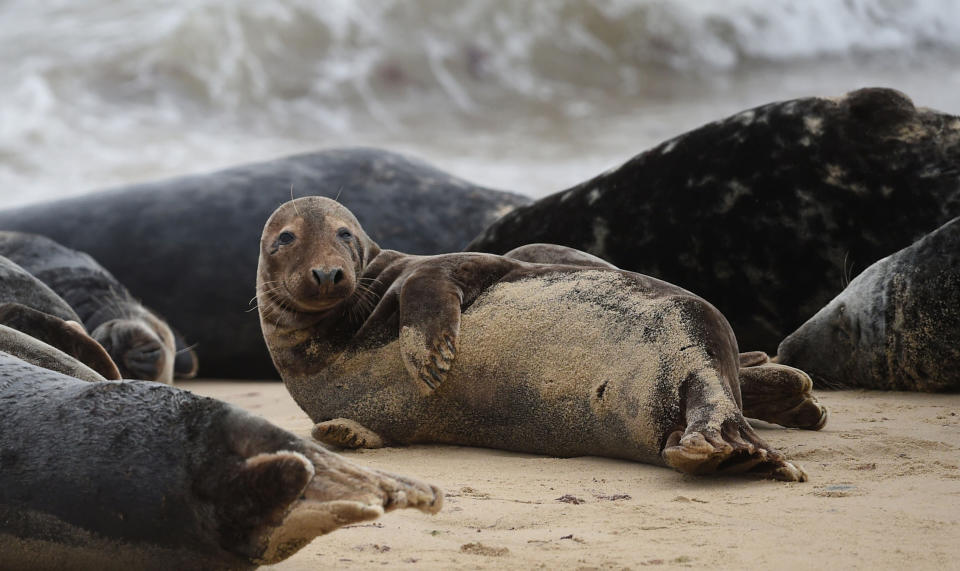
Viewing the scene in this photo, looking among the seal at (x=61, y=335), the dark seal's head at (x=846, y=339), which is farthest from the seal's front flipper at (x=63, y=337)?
the dark seal's head at (x=846, y=339)

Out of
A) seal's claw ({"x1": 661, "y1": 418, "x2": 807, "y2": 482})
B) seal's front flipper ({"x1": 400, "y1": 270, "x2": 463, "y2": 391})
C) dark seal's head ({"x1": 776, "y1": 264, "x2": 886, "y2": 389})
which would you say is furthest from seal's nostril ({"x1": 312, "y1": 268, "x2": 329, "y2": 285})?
dark seal's head ({"x1": 776, "y1": 264, "x2": 886, "y2": 389})

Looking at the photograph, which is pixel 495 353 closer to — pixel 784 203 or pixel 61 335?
pixel 61 335

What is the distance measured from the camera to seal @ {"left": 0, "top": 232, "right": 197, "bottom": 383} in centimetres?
588

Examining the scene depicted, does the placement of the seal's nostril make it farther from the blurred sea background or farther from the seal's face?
the blurred sea background

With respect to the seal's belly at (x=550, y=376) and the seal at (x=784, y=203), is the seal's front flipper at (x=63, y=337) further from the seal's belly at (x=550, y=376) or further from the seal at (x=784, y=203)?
the seal at (x=784, y=203)

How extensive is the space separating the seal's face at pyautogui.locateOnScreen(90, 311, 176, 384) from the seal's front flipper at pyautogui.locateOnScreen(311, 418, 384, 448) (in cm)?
213

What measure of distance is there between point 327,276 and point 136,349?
2408 mm

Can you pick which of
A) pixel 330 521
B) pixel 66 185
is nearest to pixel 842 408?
pixel 330 521

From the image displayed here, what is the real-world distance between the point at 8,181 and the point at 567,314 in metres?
12.9

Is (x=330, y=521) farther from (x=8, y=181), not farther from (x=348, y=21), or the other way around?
(x=348, y=21)

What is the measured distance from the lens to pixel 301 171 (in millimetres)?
7770

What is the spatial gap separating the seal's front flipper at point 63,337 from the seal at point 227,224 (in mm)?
2986

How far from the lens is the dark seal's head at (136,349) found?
227 inches

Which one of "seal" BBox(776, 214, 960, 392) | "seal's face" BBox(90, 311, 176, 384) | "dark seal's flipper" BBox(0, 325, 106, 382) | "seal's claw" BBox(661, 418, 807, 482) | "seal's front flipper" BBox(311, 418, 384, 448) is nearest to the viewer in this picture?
"seal's claw" BBox(661, 418, 807, 482)
